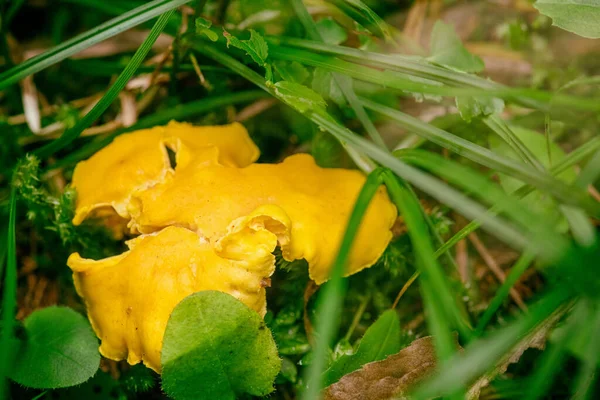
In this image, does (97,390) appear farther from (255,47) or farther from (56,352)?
(255,47)

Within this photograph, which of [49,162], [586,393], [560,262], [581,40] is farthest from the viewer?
[581,40]

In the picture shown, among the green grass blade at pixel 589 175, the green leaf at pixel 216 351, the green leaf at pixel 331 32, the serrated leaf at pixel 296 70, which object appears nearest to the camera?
the green grass blade at pixel 589 175

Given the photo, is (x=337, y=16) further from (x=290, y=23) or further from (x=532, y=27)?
(x=532, y=27)

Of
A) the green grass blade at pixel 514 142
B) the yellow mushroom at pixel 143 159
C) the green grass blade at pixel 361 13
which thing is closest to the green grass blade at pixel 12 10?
the yellow mushroom at pixel 143 159

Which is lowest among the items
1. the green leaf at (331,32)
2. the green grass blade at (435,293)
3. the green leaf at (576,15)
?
the green grass blade at (435,293)

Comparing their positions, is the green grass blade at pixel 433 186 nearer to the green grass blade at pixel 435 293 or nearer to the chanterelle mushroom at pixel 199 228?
the green grass blade at pixel 435 293

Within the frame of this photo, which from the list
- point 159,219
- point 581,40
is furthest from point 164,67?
point 581,40
